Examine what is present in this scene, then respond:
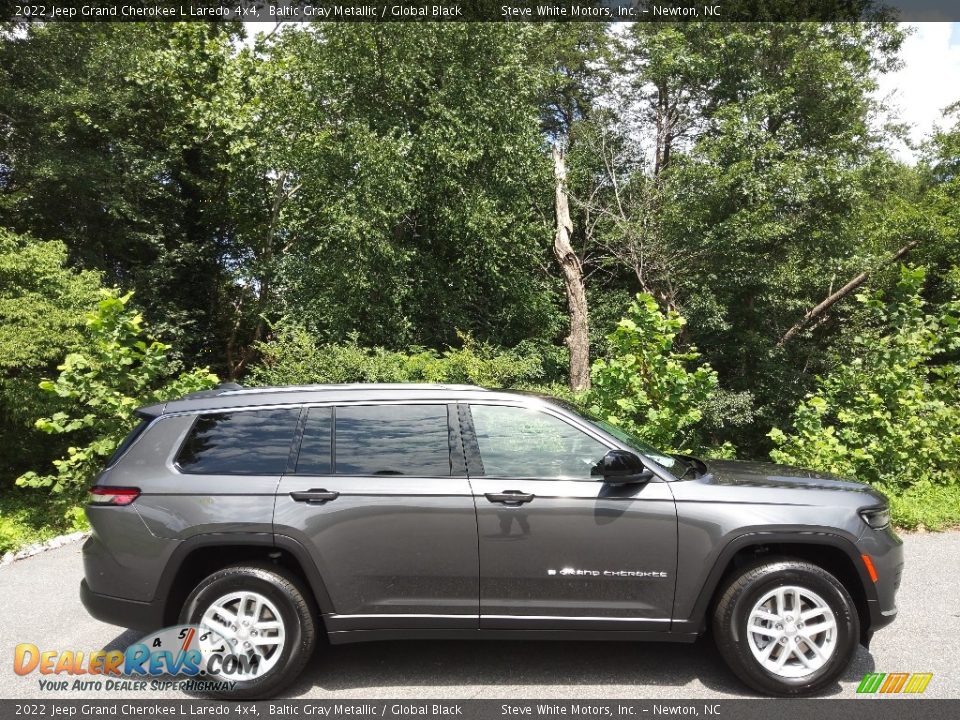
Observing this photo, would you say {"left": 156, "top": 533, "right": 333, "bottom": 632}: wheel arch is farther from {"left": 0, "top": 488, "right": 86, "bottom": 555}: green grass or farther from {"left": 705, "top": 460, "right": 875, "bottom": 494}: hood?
{"left": 0, "top": 488, "right": 86, "bottom": 555}: green grass

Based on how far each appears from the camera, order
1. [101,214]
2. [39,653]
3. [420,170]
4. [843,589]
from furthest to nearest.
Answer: [101,214], [420,170], [39,653], [843,589]

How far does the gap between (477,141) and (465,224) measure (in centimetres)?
207

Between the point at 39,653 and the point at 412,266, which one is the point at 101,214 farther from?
the point at 39,653

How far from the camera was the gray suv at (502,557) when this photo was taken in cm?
380

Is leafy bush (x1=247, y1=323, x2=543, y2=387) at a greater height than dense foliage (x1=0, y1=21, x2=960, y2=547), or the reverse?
dense foliage (x1=0, y1=21, x2=960, y2=547)

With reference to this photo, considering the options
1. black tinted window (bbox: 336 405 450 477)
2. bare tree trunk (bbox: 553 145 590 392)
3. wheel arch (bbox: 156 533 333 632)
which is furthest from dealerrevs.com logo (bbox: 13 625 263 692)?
bare tree trunk (bbox: 553 145 590 392)

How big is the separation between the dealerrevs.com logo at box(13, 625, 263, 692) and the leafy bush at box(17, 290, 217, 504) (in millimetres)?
4019

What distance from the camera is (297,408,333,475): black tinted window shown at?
158 inches

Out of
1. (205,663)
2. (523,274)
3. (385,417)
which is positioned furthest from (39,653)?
(523,274)

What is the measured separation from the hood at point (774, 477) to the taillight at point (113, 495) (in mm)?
3287

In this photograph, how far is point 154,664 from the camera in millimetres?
4020

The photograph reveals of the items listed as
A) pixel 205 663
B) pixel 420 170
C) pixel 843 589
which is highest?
pixel 420 170

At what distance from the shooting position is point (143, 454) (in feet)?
13.4

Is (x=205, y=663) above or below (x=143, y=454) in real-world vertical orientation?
below
